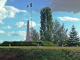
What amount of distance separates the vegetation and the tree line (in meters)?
21.4

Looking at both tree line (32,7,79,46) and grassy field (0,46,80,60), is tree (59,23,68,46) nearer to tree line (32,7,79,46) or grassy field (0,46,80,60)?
tree line (32,7,79,46)

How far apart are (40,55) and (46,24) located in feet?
80.0

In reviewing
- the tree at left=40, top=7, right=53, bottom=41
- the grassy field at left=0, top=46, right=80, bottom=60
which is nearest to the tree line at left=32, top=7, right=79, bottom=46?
the tree at left=40, top=7, right=53, bottom=41

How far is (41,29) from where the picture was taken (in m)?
36.6

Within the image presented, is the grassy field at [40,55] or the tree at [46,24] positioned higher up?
the tree at [46,24]

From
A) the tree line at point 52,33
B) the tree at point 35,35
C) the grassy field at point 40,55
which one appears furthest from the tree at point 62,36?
the grassy field at point 40,55

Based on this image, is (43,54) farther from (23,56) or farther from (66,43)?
(66,43)

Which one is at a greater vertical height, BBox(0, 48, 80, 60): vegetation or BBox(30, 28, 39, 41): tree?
BBox(30, 28, 39, 41): tree

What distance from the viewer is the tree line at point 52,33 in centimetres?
3472

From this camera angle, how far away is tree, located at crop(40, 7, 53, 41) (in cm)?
3491

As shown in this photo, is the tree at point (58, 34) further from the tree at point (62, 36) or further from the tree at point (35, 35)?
the tree at point (35, 35)

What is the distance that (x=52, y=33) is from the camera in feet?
116

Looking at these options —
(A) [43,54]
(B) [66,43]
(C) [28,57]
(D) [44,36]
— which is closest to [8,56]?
(C) [28,57]

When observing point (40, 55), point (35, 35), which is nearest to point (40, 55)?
point (40, 55)
